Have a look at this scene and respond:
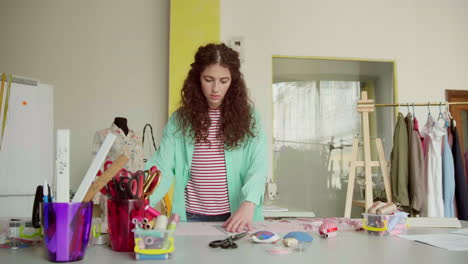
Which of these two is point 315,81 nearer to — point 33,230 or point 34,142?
point 34,142

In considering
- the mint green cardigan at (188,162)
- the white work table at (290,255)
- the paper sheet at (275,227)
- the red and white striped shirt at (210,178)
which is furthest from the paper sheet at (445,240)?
the red and white striped shirt at (210,178)

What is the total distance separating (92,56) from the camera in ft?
12.5

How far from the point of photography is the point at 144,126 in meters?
3.80

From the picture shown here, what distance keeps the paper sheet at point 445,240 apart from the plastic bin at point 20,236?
961 millimetres

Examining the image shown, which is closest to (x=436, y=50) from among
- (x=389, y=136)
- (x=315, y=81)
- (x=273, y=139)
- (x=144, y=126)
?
(x=389, y=136)

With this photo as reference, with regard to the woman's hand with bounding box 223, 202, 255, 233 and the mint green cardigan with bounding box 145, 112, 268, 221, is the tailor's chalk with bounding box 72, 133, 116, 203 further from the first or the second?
the mint green cardigan with bounding box 145, 112, 268, 221

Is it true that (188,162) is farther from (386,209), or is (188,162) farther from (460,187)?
(460,187)

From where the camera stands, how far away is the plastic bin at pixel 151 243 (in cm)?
86

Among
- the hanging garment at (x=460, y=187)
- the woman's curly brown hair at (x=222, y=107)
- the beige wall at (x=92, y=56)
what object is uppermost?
the beige wall at (x=92, y=56)

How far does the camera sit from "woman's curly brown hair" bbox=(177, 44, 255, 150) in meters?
1.71

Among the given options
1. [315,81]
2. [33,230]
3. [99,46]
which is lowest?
[33,230]

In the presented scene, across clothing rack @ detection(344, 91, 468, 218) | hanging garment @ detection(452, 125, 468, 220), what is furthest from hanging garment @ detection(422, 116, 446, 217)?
clothing rack @ detection(344, 91, 468, 218)

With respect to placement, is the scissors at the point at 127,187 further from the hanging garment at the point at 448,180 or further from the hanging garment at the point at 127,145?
the hanging garment at the point at 448,180

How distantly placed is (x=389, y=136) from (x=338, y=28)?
1158 millimetres
